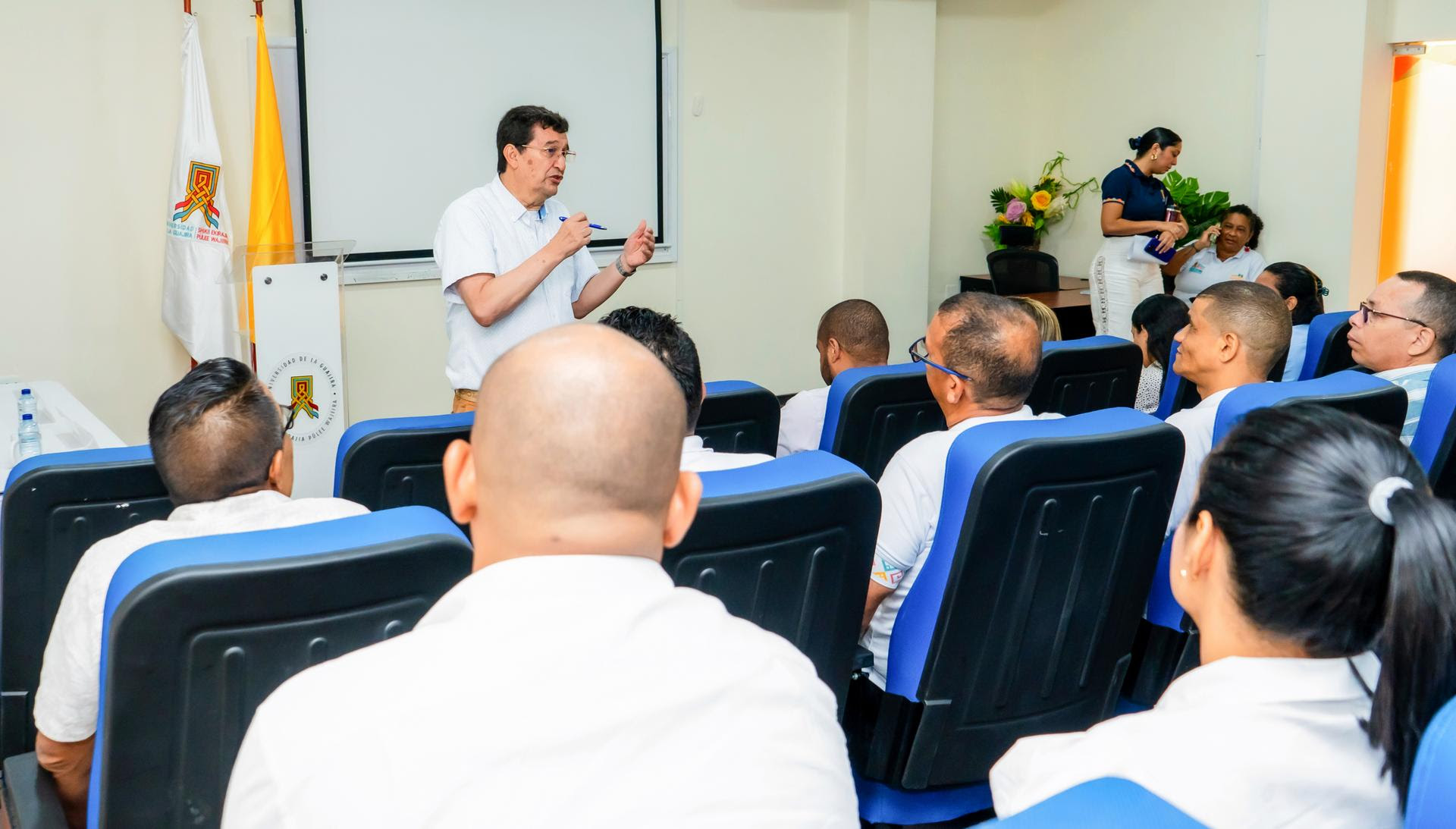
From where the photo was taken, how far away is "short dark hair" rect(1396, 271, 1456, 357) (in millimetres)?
3006

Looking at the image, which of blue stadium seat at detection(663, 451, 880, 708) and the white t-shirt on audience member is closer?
blue stadium seat at detection(663, 451, 880, 708)

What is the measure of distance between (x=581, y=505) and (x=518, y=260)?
285 centimetres

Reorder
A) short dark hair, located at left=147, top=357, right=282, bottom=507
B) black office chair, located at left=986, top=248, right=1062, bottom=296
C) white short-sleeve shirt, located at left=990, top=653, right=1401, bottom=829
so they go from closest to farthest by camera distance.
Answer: white short-sleeve shirt, located at left=990, top=653, right=1401, bottom=829 < short dark hair, located at left=147, top=357, right=282, bottom=507 < black office chair, located at left=986, top=248, right=1062, bottom=296

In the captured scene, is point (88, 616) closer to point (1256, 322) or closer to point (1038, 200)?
point (1256, 322)

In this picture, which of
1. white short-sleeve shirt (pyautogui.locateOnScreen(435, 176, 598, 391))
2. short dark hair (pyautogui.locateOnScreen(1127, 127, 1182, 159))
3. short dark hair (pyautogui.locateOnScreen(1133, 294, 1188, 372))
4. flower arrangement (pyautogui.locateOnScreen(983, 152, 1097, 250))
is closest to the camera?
white short-sleeve shirt (pyautogui.locateOnScreen(435, 176, 598, 391))

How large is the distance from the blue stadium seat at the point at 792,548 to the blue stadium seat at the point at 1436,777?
0.81 meters

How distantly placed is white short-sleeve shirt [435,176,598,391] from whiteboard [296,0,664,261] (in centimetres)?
214

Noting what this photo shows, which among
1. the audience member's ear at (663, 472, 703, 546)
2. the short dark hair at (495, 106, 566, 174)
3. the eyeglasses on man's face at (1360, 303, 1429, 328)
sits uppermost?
the short dark hair at (495, 106, 566, 174)

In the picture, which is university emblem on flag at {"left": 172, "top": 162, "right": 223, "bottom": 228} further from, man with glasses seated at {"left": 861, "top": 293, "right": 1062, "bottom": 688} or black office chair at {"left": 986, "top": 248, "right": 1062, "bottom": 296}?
black office chair at {"left": 986, "top": 248, "right": 1062, "bottom": 296}

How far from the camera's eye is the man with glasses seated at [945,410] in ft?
6.79

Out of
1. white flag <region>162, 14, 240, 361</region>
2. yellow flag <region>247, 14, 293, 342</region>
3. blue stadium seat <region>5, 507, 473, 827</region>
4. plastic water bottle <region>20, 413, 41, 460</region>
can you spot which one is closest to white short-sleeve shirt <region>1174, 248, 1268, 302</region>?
yellow flag <region>247, 14, 293, 342</region>

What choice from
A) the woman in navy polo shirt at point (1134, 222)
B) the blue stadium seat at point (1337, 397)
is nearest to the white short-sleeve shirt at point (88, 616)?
the blue stadium seat at point (1337, 397)

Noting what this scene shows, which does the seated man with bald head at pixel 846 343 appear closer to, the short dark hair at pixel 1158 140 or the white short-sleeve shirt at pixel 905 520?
the white short-sleeve shirt at pixel 905 520

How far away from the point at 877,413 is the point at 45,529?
168cm
